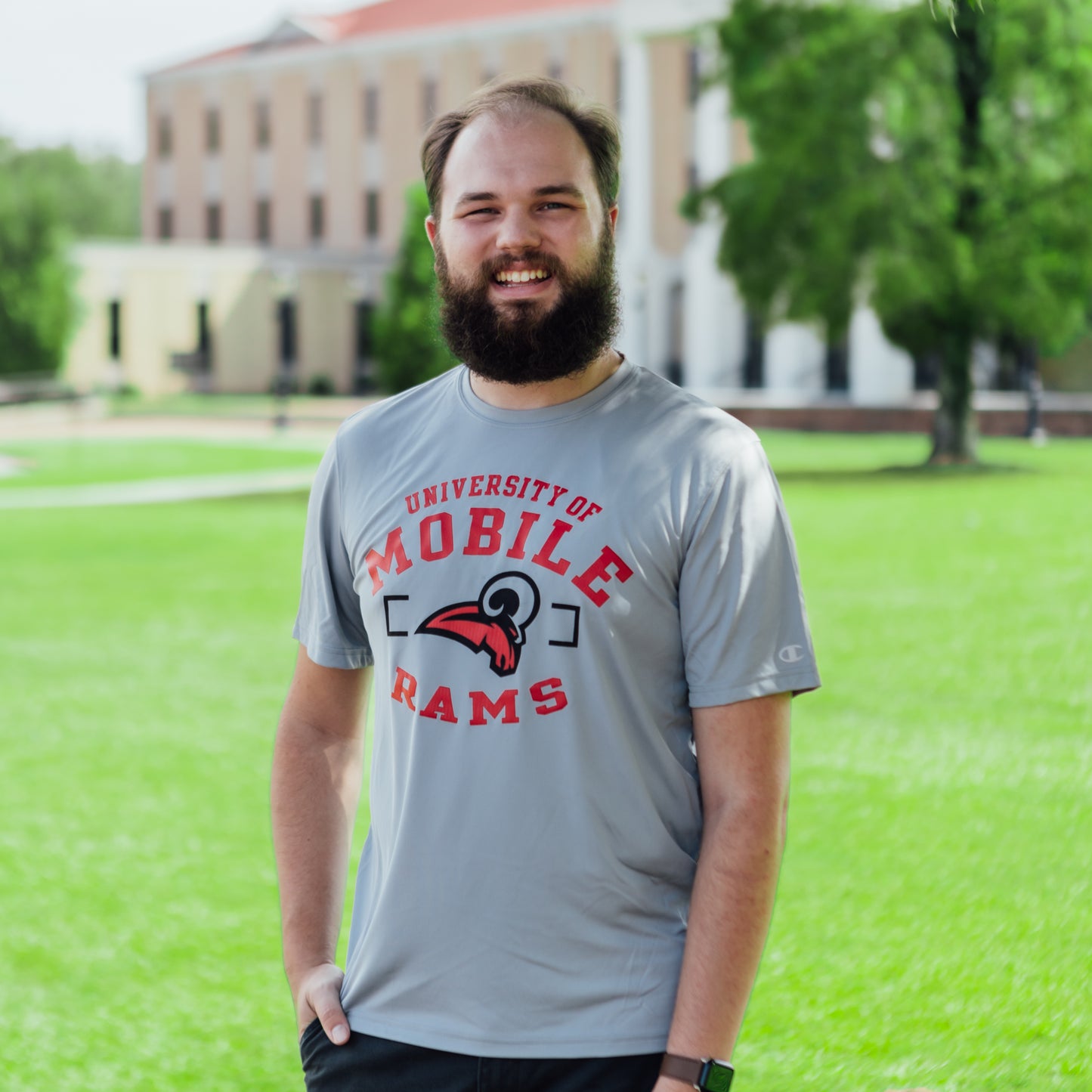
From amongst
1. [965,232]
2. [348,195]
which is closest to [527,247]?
Result: [965,232]

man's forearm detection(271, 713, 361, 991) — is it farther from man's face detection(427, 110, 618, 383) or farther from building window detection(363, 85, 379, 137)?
building window detection(363, 85, 379, 137)

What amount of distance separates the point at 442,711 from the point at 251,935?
11.8 feet

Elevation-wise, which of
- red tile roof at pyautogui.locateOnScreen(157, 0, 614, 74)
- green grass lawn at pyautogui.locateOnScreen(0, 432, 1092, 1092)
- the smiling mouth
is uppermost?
red tile roof at pyautogui.locateOnScreen(157, 0, 614, 74)

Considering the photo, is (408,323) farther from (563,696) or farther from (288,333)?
(563,696)

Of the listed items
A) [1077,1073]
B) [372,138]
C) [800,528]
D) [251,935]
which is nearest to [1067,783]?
[1077,1073]

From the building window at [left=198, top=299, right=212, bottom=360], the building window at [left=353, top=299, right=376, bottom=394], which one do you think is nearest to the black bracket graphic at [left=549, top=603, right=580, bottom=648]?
the building window at [left=198, top=299, right=212, bottom=360]

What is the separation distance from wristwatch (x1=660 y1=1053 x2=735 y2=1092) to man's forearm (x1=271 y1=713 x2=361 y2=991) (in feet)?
1.93

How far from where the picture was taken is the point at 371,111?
6106 centimetres

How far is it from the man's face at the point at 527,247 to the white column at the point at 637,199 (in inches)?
1482

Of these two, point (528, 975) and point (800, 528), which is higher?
point (528, 975)

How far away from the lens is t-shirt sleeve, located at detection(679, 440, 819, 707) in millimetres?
2047

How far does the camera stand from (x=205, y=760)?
768cm

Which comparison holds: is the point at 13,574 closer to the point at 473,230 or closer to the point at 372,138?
the point at 473,230

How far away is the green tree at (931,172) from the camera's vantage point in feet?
80.0
